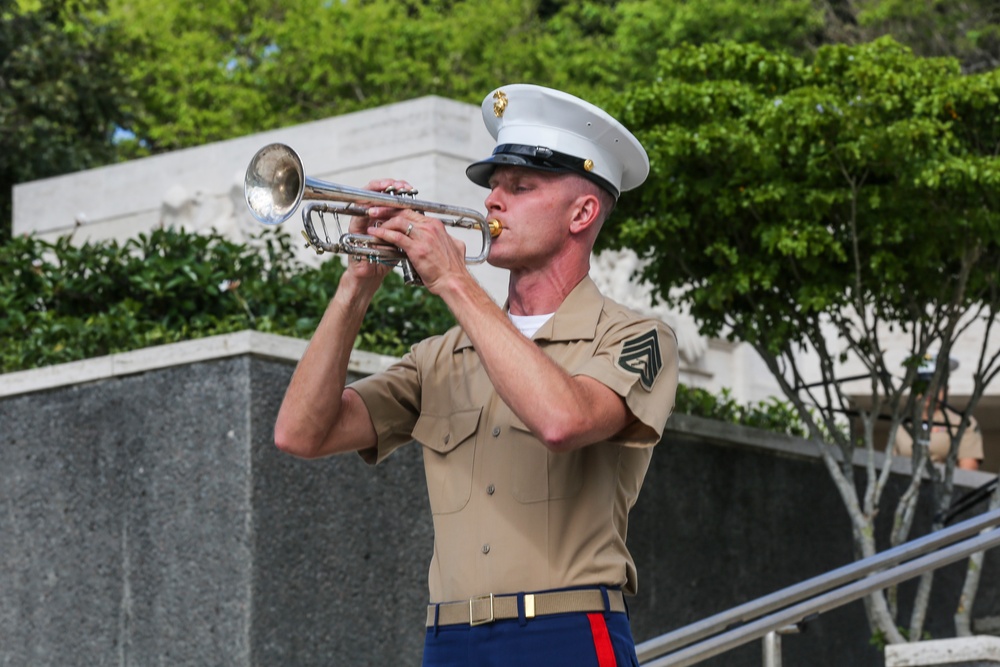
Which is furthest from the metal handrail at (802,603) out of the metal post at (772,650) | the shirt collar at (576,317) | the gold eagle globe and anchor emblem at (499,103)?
the gold eagle globe and anchor emblem at (499,103)

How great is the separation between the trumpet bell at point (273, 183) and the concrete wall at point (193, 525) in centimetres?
281

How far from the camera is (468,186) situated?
1044 cm

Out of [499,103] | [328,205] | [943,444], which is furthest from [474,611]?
[943,444]

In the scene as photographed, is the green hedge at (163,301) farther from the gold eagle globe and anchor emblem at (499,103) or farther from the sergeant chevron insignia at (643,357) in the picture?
the sergeant chevron insignia at (643,357)

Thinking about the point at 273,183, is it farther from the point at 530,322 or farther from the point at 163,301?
the point at 163,301

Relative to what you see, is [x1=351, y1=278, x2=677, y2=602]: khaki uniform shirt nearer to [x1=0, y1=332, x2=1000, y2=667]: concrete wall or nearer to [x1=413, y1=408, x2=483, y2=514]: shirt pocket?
[x1=413, y1=408, x2=483, y2=514]: shirt pocket

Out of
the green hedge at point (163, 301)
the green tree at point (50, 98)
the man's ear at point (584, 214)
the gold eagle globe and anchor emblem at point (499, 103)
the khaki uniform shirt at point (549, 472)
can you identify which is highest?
the green tree at point (50, 98)

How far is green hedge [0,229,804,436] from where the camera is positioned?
22.4ft

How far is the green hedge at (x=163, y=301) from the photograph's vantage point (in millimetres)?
6828

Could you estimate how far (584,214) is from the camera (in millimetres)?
3229

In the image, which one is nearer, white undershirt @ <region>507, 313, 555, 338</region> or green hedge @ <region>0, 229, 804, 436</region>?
white undershirt @ <region>507, 313, 555, 338</region>

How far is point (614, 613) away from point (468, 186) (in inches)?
300

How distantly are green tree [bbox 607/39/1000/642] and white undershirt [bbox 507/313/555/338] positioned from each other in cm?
421

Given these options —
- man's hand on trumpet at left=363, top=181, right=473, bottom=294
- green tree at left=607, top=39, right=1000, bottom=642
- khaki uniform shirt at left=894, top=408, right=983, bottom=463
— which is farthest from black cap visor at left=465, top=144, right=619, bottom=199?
khaki uniform shirt at left=894, top=408, right=983, bottom=463
